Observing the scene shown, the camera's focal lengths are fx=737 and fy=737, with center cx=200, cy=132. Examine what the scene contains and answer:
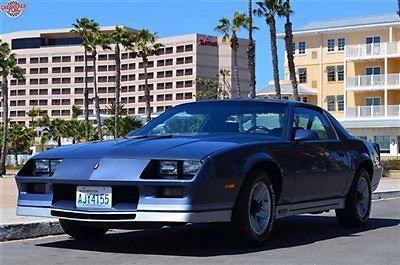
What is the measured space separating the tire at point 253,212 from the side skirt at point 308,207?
0.25m

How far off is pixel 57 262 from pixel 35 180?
1.13 m

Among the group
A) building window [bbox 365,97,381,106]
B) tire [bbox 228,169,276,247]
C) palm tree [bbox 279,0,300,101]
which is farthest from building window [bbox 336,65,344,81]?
tire [bbox 228,169,276,247]

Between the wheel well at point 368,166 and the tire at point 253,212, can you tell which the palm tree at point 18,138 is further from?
the tire at point 253,212

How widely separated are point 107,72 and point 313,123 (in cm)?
13400

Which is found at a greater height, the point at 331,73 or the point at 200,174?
the point at 331,73

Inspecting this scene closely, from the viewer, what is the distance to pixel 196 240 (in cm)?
780

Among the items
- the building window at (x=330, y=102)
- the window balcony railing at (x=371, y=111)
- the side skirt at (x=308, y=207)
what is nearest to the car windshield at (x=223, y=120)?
the side skirt at (x=308, y=207)

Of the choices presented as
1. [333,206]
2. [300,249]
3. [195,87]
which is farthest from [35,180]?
[195,87]

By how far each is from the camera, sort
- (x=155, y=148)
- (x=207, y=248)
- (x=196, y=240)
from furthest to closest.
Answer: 1. (x=196, y=240)
2. (x=207, y=248)
3. (x=155, y=148)

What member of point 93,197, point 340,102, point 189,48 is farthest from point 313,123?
point 189,48

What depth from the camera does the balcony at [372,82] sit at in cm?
5906

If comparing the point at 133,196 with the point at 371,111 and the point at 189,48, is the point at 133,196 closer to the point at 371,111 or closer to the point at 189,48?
the point at 371,111

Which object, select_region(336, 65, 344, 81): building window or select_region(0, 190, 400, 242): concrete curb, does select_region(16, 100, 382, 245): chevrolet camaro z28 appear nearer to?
select_region(0, 190, 400, 242): concrete curb

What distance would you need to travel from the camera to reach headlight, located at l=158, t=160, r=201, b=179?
6.56m
